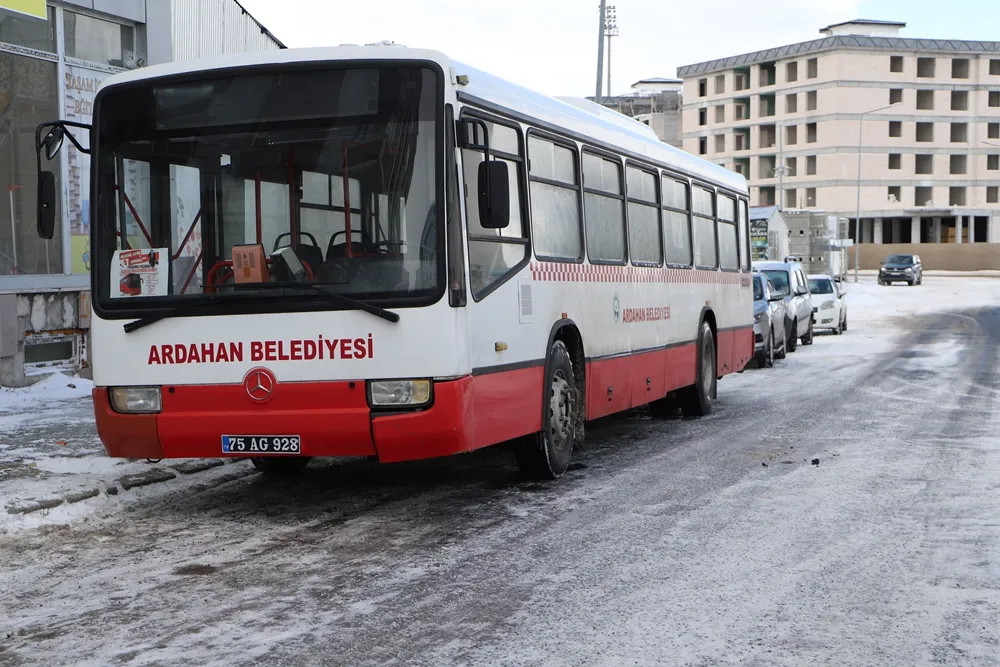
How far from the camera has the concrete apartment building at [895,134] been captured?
333ft

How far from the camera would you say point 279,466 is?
10.9 meters

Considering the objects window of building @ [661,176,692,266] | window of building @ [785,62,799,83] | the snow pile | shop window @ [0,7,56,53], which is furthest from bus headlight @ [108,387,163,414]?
window of building @ [785,62,799,83]

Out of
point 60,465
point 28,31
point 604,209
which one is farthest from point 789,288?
point 60,465

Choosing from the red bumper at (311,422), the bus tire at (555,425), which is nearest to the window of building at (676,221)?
the bus tire at (555,425)

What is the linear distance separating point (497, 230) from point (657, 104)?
12371 cm

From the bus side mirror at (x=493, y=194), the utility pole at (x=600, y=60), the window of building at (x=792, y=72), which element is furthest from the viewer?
the window of building at (x=792, y=72)

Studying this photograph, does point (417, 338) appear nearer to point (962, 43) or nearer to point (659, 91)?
point (962, 43)

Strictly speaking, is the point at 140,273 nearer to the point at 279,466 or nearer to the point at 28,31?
the point at 279,466

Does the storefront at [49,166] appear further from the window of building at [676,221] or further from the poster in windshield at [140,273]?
the poster in windshield at [140,273]

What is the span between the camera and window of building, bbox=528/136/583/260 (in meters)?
10.0

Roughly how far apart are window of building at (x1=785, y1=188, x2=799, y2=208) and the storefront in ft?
304

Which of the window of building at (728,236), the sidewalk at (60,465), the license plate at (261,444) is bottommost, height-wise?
the sidewalk at (60,465)

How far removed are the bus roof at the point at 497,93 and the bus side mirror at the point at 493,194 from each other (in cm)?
57

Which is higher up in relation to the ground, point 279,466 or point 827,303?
point 827,303
